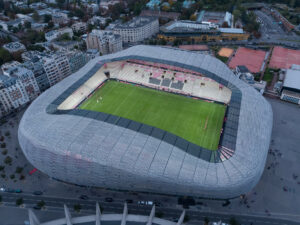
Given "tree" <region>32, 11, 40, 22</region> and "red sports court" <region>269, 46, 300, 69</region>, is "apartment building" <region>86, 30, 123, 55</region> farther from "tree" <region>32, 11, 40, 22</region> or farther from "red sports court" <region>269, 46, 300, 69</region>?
"red sports court" <region>269, 46, 300, 69</region>

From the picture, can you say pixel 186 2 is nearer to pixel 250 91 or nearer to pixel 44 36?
pixel 44 36

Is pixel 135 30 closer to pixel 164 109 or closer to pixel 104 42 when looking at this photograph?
pixel 104 42

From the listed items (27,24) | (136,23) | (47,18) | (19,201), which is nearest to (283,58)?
(136,23)

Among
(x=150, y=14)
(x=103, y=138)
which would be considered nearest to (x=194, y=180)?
(x=103, y=138)

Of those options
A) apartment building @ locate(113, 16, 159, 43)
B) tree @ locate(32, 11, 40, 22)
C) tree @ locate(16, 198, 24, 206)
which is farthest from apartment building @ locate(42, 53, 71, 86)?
tree @ locate(32, 11, 40, 22)

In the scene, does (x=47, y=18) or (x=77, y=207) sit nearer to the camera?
(x=77, y=207)

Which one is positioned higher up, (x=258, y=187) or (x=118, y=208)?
(x=258, y=187)
